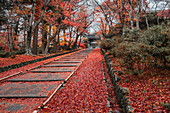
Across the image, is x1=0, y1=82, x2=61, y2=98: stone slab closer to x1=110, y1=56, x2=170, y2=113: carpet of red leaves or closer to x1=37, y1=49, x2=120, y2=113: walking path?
x1=37, y1=49, x2=120, y2=113: walking path

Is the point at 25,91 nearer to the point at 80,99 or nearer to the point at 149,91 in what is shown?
the point at 80,99

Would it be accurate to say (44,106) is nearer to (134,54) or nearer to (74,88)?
(74,88)

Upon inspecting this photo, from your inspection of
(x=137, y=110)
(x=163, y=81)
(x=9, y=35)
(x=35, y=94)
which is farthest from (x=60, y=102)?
(x=9, y=35)

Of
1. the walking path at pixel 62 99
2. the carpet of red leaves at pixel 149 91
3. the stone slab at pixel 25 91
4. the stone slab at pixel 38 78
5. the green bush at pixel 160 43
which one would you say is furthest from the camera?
the stone slab at pixel 38 78

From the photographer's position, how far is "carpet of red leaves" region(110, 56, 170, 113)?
260 centimetres

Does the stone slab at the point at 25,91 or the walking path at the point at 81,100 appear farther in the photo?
the stone slab at the point at 25,91

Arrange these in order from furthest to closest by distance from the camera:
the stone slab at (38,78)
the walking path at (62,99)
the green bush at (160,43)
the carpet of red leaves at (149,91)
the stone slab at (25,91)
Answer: the stone slab at (38,78) < the green bush at (160,43) < the stone slab at (25,91) < the walking path at (62,99) < the carpet of red leaves at (149,91)

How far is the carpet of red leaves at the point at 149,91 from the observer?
260 cm

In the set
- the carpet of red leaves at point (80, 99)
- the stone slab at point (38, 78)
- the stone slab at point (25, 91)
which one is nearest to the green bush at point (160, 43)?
the carpet of red leaves at point (80, 99)

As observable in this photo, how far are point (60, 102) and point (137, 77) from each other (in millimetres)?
3131

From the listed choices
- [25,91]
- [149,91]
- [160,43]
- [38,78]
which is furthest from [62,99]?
[160,43]

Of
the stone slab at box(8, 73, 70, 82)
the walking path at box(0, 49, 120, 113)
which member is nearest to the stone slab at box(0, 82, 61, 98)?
the walking path at box(0, 49, 120, 113)

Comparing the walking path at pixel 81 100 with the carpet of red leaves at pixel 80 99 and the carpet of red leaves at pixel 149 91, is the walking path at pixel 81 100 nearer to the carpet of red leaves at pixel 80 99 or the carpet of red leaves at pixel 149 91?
the carpet of red leaves at pixel 80 99

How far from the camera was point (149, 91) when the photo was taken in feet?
11.0
